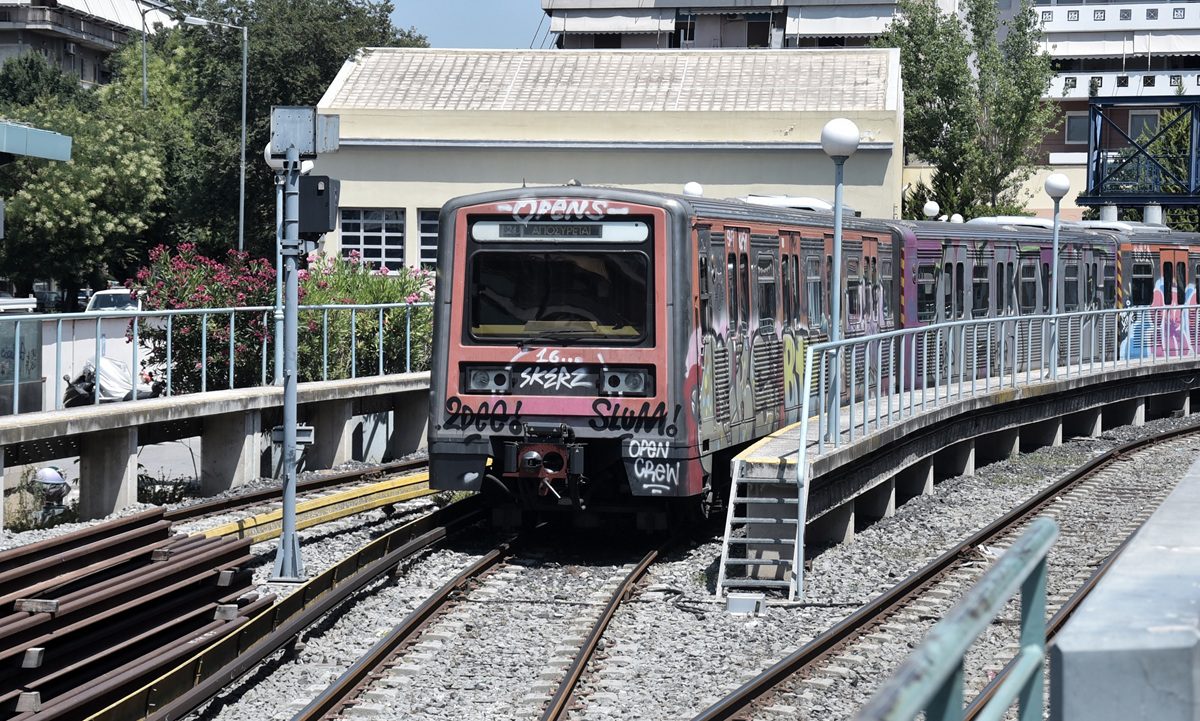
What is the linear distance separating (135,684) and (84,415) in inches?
260

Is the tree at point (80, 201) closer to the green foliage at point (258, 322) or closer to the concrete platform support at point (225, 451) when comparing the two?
the green foliage at point (258, 322)

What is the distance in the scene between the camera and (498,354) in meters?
13.6

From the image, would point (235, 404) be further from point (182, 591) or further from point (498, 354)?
point (182, 591)

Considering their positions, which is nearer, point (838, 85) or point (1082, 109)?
point (838, 85)

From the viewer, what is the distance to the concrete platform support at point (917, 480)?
18.8 m

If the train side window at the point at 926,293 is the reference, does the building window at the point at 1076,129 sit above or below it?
above

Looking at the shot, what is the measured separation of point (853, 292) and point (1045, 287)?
8.70 m

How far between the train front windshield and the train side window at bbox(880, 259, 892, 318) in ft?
25.4

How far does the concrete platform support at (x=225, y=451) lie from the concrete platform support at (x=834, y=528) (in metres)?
6.67

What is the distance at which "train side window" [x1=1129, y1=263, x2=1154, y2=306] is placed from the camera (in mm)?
29562

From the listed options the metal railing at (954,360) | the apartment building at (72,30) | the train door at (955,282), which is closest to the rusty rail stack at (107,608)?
the metal railing at (954,360)

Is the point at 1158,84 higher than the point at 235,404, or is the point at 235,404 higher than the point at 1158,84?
the point at 1158,84

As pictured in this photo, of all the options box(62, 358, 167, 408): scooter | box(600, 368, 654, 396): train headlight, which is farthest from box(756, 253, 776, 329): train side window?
box(62, 358, 167, 408): scooter

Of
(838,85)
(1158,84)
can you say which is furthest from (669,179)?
(1158,84)
